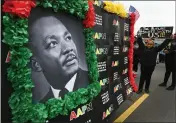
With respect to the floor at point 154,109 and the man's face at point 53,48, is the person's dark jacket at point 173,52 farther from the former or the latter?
the man's face at point 53,48

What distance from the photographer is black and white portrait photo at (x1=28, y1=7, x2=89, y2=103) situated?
249 cm

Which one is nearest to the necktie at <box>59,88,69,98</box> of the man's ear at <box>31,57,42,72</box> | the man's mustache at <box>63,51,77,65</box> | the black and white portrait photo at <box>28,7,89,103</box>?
the black and white portrait photo at <box>28,7,89,103</box>

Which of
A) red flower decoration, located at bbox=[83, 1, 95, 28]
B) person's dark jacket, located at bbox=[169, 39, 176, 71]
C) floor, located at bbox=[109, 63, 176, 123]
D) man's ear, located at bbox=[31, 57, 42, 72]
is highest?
red flower decoration, located at bbox=[83, 1, 95, 28]

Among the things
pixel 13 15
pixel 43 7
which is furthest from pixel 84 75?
pixel 13 15

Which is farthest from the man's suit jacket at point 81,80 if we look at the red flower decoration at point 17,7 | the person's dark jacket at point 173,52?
the person's dark jacket at point 173,52

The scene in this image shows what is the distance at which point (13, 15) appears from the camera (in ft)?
7.20

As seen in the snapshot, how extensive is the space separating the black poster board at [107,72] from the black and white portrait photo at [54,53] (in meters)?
0.29

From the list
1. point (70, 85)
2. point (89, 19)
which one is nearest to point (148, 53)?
point (89, 19)

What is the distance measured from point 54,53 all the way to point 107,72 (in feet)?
5.41

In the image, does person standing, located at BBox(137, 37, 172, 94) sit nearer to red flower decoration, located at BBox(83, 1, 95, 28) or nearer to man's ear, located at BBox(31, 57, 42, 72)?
red flower decoration, located at BBox(83, 1, 95, 28)

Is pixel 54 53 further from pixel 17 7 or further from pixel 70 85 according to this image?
pixel 17 7

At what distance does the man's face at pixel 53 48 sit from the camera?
2523mm

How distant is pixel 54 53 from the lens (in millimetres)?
2715

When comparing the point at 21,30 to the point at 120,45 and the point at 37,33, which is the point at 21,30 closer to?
the point at 37,33
